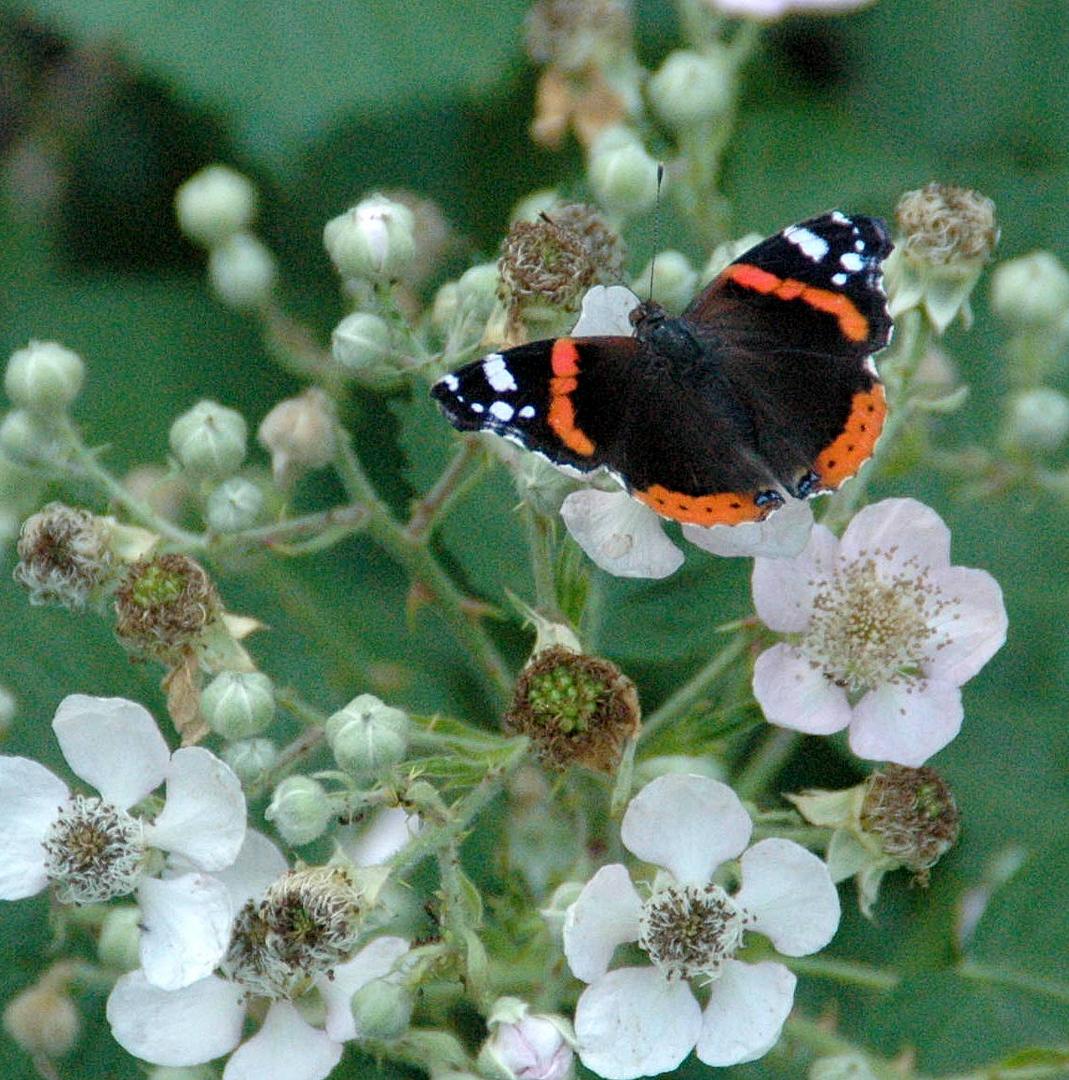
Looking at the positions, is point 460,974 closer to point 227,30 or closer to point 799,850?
point 799,850

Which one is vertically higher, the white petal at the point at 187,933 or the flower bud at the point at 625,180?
the flower bud at the point at 625,180

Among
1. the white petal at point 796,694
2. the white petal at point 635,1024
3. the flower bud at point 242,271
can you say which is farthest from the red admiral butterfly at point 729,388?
the flower bud at point 242,271

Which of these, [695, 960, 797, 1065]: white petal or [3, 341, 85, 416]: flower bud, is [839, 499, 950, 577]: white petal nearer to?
[695, 960, 797, 1065]: white petal

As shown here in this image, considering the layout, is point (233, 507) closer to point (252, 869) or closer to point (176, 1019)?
point (252, 869)

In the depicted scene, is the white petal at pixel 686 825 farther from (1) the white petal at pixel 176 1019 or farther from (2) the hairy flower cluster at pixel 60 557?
(2) the hairy flower cluster at pixel 60 557

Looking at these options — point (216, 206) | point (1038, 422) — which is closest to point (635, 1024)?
point (1038, 422)

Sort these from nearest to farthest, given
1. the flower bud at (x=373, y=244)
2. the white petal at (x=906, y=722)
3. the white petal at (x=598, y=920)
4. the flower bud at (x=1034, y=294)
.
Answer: the white petal at (x=598, y=920), the white petal at (x=906, y=722), the flower bud at (x=373, y=244), the flower bud at (x=1034, y=294)

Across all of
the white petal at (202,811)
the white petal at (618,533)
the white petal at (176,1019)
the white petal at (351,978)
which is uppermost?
the white petal at (618,533)
